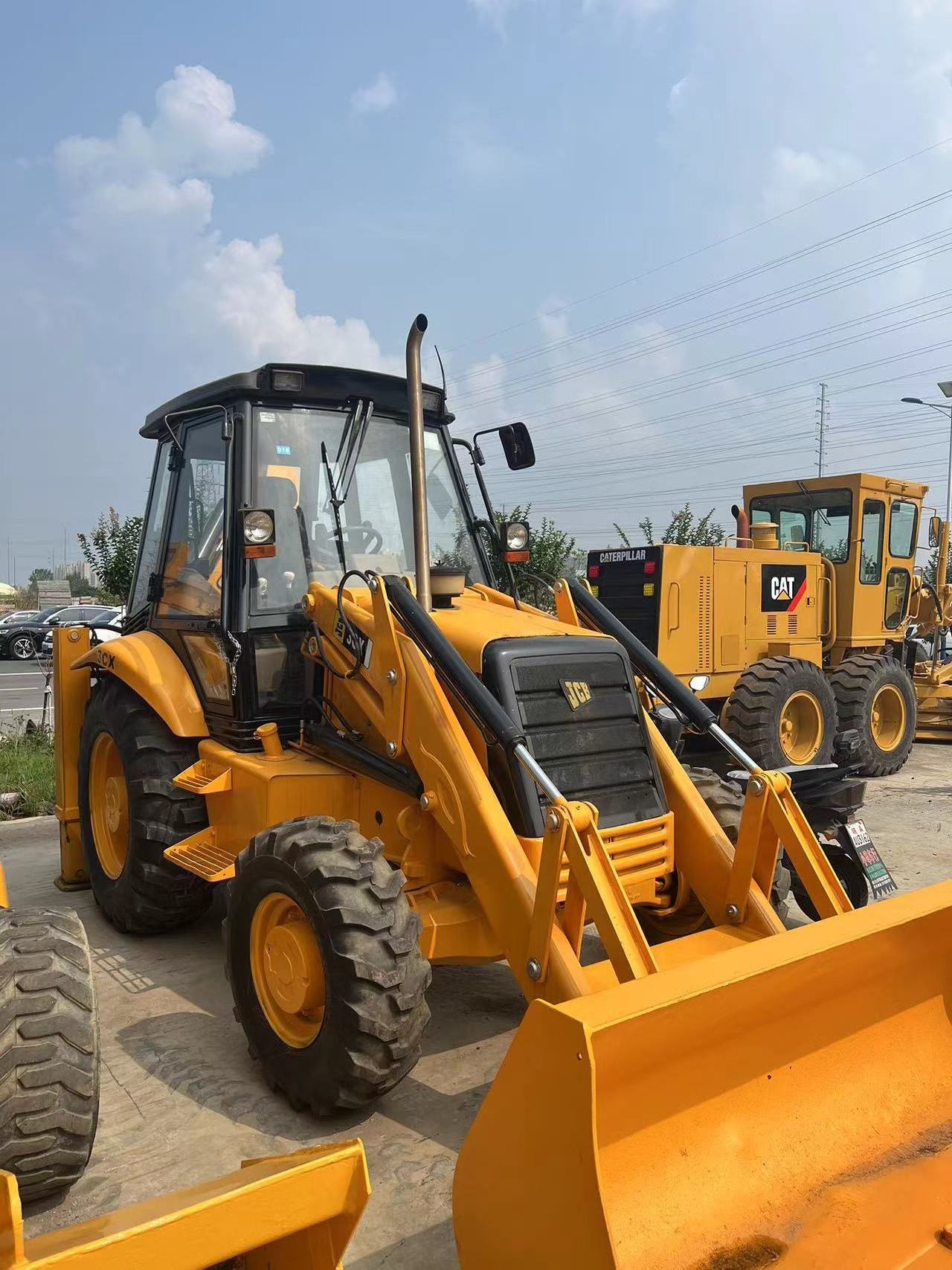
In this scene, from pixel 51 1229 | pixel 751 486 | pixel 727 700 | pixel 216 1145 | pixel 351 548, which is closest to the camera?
pixel 51 1229

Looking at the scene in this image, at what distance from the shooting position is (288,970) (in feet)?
11.5

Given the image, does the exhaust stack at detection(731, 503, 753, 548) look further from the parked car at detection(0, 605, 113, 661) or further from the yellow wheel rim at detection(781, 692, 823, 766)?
the parked car at detection(0, 605, 113, 661)

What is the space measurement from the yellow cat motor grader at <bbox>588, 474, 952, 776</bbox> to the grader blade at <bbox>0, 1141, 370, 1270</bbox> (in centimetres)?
758

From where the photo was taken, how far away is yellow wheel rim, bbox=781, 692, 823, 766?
9742 millimetres

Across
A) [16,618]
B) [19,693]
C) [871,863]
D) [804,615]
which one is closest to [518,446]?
[871,863]

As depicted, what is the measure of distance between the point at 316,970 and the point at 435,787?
75cm

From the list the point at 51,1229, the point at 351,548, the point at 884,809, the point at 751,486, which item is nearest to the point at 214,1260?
the point at 51,1229

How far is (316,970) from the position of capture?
3.39 m

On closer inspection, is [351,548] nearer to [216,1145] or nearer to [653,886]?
[653,886]

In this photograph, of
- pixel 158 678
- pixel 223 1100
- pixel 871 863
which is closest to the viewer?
pixel 223 1100

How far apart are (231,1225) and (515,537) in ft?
12.4

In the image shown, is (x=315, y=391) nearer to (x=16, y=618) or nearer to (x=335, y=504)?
(x=335, y=504)

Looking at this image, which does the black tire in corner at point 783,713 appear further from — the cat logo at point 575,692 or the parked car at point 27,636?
the parked car at point 27,636

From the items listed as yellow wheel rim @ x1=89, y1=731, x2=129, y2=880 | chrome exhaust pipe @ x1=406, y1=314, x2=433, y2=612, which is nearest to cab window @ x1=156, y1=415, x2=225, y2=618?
yellow wheel rim @ x1=89, y1=731, x2=129, y2=880
